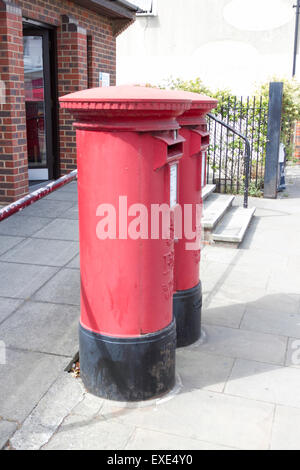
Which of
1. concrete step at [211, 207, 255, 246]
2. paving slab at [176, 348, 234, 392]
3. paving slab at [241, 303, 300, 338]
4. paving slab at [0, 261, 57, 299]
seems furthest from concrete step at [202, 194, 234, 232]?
paving slab at [176, 348, 234, 392]

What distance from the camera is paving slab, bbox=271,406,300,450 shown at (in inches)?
112

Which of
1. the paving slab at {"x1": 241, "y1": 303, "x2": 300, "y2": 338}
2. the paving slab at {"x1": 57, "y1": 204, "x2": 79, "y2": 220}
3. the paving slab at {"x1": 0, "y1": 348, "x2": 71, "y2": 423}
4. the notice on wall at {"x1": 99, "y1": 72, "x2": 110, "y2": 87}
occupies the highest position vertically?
the notice on wall at {"x1": 99, "y1": 72, "x2": 110, "y2": 87}

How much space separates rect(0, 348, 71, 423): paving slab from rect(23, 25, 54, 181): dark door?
6.04 metres

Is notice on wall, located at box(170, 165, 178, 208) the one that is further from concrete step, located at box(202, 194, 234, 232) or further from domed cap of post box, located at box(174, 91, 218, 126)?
concrete step, located at box(202, 194, 234, 232)

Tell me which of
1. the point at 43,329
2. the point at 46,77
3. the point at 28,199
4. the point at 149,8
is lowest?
the point at 43,329

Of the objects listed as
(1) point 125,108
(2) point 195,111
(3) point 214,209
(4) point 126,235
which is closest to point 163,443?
(4) point 126,235

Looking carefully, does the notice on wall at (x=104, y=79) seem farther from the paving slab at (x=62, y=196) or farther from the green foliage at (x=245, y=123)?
the paving slab at (x=62, y=196)

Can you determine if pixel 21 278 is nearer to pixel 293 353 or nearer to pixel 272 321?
pixel 272 321

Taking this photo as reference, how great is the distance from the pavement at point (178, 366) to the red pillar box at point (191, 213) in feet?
0.75

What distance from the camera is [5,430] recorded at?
2873mm

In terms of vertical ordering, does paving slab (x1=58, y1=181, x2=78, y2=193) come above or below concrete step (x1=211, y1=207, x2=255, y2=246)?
above

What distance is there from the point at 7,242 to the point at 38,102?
13.1 ft

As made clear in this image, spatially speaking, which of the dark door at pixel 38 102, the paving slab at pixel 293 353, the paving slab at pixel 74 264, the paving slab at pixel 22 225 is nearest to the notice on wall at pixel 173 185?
the paving slab at pixel 293 353

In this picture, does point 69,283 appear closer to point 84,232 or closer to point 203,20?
point 84,232
